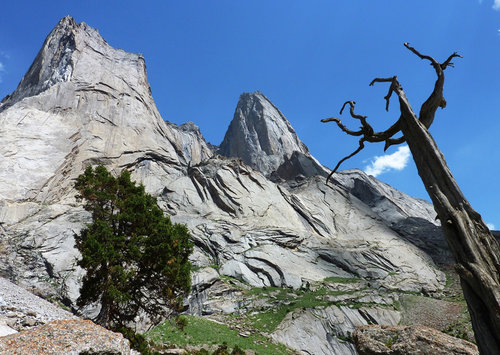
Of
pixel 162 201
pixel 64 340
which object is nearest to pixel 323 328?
pixel 64 340

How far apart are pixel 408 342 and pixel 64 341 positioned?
9093 mm

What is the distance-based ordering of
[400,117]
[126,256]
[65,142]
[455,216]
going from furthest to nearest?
1. [65,142]
2. [126,256]
3. [400,117]
4. [455,216]

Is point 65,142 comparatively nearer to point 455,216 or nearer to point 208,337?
point 208,337

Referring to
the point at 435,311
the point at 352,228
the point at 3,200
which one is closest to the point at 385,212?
the point at 352,228

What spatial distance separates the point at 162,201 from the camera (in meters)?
57.3

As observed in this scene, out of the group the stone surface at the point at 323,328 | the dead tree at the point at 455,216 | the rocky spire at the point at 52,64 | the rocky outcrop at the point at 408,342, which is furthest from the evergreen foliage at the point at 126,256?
the rocky spire at the point at 52,64

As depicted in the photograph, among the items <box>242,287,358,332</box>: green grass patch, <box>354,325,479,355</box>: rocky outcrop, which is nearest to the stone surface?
<box>242,287,358,332</box>: green grass patch

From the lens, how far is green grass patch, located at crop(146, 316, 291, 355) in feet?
72.4

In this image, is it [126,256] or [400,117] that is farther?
[126,256]

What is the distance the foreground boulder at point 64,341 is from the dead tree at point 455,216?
8250 mm

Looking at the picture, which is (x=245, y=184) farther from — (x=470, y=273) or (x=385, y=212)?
(x=470, y=273)

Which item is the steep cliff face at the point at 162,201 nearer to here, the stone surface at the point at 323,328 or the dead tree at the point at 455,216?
the stone surface at the point at 323,328

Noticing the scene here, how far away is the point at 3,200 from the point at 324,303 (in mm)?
48340

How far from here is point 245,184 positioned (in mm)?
65125
